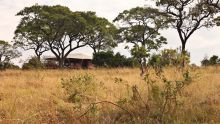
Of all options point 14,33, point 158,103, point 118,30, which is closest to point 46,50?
point 14,33

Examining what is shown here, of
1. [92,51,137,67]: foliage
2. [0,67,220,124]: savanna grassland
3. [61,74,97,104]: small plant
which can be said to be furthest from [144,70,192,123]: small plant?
[92,51,137,67]: foliage

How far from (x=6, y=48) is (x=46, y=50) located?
1564cm

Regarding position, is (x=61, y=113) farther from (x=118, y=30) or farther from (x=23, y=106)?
(x=118, y=30)

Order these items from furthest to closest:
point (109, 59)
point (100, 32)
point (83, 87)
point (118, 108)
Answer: point (100, 32), point (109, 59), point (83, 87), point (118, 108)

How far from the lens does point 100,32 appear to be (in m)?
47.6

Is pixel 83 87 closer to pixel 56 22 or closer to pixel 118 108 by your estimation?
pixel 118 108

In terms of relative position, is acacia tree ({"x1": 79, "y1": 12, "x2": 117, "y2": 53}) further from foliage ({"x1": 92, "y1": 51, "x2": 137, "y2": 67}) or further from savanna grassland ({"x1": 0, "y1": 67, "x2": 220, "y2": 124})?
savanna grassland ({"x1": 0, "y1": 67, "x2": 220, "y2": 124})

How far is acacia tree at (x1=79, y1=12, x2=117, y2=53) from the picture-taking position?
45.8m

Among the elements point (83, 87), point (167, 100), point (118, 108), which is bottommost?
point (118, 108)

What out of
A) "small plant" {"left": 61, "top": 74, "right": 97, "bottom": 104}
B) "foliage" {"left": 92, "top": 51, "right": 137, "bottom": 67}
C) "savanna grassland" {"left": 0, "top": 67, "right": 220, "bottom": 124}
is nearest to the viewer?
"savanna grassland" {"left": 0, "top": 67, "right": 220, "bottom": 124}

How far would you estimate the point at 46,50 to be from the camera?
1877 inches

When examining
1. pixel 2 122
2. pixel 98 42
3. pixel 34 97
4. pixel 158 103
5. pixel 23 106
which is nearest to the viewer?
pixel 2 122

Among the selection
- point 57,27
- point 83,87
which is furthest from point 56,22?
point 83,87

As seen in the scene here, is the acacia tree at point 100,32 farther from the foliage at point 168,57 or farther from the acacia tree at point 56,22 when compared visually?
the foliage at point 168,57
